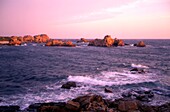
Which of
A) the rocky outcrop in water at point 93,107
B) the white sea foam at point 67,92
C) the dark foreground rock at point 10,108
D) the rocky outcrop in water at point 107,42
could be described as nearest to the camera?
the rocky outcrop in water at point 93,107

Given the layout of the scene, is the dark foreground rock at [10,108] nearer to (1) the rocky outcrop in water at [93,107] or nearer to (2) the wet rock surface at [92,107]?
(2) the wet rock surface at [92,107]

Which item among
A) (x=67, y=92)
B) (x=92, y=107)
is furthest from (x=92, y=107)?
(x=67, y=92)

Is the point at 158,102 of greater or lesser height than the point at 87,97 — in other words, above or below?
below

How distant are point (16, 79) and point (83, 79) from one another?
12415 mm

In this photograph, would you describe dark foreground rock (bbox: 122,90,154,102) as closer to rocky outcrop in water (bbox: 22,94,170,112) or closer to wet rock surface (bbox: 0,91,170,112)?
wet rock surface (bbox: 0,91,170,112)

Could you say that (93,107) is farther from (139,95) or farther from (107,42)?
(107,42)

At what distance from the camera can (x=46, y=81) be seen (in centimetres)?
3350

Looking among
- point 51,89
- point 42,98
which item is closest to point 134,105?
point 42,98

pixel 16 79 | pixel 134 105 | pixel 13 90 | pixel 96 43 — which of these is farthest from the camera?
pixel 96 43

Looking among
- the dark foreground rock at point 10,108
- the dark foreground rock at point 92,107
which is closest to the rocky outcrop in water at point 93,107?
the dark foreground rock at point 92,107

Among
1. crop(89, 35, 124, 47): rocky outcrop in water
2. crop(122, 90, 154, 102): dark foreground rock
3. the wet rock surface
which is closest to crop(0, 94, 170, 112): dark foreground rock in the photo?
the wet rock surface

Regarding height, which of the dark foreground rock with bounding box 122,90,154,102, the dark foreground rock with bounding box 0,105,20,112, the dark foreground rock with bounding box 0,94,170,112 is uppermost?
the dark foreground rock with bounding box 0,94,170,112

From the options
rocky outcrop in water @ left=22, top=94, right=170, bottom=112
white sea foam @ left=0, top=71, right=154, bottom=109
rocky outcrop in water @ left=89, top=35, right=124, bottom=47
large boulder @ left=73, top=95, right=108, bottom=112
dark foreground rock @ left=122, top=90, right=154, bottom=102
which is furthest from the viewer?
rocky outcrop in water @ left=89, top=35, right=124, bottom=47

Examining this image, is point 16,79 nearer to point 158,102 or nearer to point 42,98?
point 42,98
